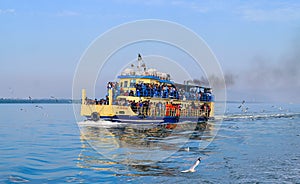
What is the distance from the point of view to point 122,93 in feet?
166

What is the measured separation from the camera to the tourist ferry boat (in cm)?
4472

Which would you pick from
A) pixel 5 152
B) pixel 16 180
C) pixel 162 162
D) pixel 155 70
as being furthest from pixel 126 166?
pixel 155 70

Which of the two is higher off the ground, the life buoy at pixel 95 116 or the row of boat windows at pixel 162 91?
the row of boat windows at pixel 162 91

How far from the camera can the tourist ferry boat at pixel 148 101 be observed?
1761 inches

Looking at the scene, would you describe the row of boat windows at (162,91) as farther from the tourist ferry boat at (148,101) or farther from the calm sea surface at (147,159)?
the calm sea surface at (147,159)

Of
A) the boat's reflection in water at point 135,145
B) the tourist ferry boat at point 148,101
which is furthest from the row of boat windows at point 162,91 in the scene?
the boat's reflection in water at point 135,145

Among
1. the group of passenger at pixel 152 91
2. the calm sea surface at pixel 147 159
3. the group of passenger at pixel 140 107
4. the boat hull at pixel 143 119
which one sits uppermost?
the group of passenger at pixel 152 91

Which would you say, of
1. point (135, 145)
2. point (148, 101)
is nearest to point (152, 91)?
point (148, 101)

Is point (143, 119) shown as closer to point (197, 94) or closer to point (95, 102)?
point (95, 102)

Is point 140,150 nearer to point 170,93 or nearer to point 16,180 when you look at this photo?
point 16,180

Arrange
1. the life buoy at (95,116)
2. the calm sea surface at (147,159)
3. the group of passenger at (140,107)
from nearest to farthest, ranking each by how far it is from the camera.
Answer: the calm sea surface at (147,159), the group of passenger at (140,107), the life buoy at (95,116)

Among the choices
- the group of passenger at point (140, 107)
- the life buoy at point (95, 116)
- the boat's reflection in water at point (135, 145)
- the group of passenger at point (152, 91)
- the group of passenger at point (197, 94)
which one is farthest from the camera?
the group of passenger at point (197, 94)

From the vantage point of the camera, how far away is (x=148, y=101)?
47.0 meters

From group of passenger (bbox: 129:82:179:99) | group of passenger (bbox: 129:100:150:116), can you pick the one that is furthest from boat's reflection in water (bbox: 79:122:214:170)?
group of passenger (bbox: 129:82:179:99)
